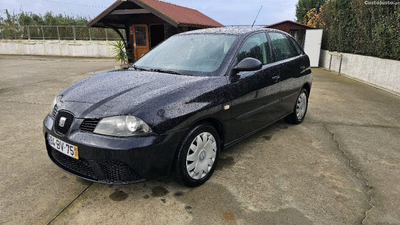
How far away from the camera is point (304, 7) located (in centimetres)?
4000

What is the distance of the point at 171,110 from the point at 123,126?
0.42m

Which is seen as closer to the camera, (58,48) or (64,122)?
(64,122)

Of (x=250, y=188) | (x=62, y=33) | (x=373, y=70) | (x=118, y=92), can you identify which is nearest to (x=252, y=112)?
(x=250, y=188)

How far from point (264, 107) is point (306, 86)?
168 cm

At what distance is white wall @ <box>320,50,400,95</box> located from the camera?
307 inches

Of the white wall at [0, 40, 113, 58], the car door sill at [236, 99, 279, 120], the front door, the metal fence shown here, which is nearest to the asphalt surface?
the car door sill at [236, 99, 279, 120]

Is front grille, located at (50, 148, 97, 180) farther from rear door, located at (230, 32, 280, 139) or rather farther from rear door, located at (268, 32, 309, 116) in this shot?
rear door, located at (268, 32, 309, 116)

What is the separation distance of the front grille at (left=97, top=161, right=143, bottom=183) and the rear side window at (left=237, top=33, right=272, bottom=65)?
5.64ft

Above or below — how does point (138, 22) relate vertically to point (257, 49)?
above

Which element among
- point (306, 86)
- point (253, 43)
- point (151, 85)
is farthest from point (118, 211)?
point (306, 86)

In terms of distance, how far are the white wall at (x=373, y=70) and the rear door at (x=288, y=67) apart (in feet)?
15.6

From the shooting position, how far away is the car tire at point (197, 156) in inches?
99.9

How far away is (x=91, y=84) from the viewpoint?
9.65ft

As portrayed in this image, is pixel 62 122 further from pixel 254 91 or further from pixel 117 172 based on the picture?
pixel 254 91
